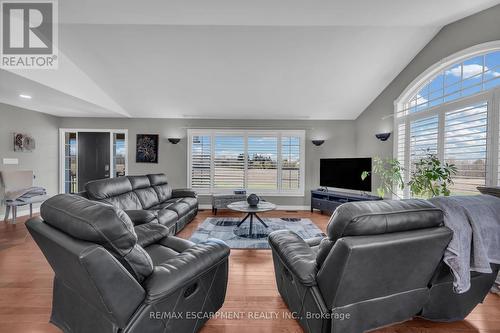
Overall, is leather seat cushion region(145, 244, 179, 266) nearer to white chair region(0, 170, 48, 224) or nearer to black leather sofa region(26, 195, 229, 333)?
black leather sofa region(26, 195, 229, 333)

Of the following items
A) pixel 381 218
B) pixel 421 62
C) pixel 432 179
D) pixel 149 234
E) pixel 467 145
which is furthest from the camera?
pixel 421 62

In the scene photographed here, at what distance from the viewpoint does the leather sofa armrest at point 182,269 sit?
3.93ft

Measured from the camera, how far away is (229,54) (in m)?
3.52

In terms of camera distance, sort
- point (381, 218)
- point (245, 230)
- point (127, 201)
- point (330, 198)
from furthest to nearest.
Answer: point (330, 198)
point (245, 230)
point (127, 201)
point (381, 218)

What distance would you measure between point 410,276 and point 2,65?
5.04 metres

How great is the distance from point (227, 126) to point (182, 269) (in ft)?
15.3

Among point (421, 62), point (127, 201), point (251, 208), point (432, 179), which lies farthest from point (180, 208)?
point (421, 62)

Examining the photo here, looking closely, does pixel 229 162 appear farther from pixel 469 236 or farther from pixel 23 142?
pixel 469 236

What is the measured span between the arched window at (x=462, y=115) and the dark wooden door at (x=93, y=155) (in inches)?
273

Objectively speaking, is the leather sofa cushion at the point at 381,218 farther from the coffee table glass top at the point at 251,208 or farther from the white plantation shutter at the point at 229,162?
the white plantation shutter at the point at 229,162

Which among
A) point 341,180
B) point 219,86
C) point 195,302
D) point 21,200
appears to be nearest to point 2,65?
point 21,200

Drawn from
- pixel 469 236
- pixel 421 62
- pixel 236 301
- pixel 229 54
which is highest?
pixel 229 54

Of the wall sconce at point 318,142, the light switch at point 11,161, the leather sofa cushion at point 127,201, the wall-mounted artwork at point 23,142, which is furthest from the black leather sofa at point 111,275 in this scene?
the wall-mounted artwork at point 23,142

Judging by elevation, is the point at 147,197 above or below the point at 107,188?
below
